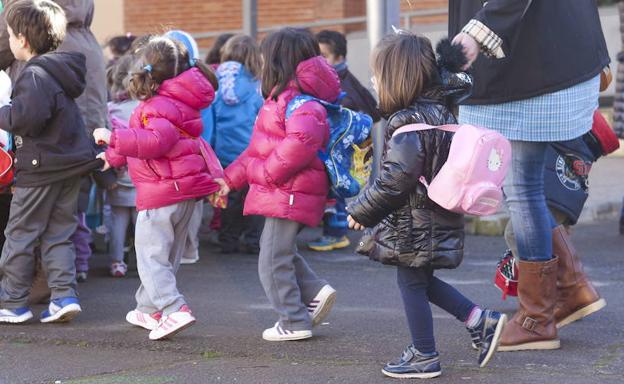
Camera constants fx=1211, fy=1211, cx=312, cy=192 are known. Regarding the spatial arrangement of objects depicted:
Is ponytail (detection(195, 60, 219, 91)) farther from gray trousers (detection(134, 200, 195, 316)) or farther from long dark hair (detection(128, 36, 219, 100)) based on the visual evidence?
gray trousers (detection(134, 200, 195, 316))

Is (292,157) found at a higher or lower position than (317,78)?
lower

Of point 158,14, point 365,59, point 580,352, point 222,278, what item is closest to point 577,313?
point 580,352

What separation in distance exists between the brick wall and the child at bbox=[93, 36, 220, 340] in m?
10.4

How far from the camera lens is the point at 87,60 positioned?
6910mm

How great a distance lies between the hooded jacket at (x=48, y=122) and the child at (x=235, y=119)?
261cm

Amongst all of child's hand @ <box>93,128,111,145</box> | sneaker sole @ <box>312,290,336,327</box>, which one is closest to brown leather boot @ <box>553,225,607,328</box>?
sneaker sole @ <box>312,290,336,327</box>

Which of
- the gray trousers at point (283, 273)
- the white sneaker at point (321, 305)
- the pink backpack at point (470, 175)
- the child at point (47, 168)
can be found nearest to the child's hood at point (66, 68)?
the child at point (47, 168)

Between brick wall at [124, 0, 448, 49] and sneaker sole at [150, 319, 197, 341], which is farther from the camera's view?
brick wall at [124, 0, 448, 49]

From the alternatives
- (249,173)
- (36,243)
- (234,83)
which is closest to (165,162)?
(249,173)

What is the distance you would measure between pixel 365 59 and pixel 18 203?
955 centimetres

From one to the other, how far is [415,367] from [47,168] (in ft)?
7.29

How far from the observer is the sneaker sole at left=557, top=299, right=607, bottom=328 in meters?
5.56

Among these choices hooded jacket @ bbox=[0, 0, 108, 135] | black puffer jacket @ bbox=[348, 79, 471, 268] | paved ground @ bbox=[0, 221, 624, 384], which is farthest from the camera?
hooded jacket @ bbox=[0, 0, 108, 135]

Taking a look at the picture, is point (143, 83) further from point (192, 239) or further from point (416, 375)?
point (416, 375)
